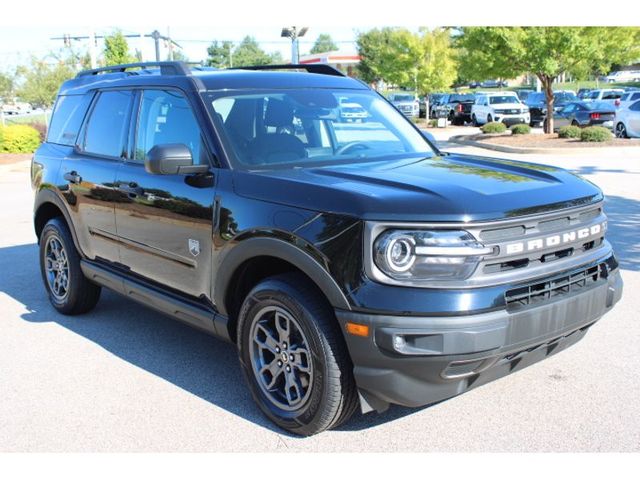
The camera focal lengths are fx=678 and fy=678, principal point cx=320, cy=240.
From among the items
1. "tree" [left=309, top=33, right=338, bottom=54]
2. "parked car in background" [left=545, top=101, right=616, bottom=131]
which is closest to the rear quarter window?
"parked car in background" [left=545, top=101, right=616, bottom=131]

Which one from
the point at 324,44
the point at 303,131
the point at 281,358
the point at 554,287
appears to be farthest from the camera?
the point at 324,44

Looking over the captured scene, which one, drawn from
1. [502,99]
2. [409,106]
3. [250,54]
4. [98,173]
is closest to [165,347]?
[98,173]

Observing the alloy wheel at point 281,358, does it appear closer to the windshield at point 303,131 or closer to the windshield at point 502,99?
the windshield at point 303,131

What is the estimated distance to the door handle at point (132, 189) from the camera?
14.8 feet

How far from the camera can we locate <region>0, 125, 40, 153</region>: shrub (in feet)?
77.7

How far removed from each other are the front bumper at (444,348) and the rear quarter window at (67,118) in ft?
11.6

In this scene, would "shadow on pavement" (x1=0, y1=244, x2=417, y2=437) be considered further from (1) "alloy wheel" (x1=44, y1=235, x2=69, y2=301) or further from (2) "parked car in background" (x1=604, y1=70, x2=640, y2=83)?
(2) "parked car in background" (x1=604, y1=70, x2=640, y2=83)

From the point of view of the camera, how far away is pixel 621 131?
76.3 ft

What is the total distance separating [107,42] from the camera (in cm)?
3881

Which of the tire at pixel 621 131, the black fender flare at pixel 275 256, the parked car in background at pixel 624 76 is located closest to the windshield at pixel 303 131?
the black fender flare at pixel 275 256

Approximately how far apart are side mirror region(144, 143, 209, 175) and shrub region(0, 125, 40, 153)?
73.2ft

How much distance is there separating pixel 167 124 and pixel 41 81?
33293mm

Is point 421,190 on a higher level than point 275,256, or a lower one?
higher

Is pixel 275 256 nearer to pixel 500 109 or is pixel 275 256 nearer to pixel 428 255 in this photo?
pixel 428 255
